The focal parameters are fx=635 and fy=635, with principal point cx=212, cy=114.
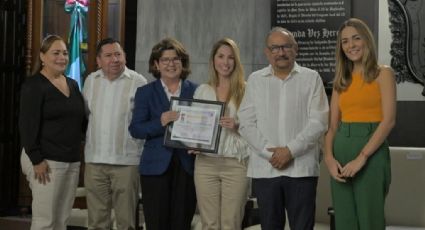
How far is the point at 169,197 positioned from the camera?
3.55m

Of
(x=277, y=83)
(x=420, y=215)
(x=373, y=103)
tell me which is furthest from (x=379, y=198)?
(x=420, y=215)

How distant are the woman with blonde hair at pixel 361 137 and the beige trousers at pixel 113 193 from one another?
1.30 metres

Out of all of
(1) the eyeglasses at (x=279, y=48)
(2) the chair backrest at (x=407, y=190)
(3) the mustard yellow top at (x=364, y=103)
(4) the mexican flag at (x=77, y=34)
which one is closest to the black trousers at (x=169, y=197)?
(1) the eyeglasses at (x=279, y=48)

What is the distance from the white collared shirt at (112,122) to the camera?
3787 millimetres

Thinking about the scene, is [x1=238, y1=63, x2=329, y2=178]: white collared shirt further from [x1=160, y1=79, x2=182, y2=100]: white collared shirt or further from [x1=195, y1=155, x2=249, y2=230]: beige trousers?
[x1=160, y1=79, x2=182, y2=100]: white collared shirt

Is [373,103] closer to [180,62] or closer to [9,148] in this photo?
[180,62]

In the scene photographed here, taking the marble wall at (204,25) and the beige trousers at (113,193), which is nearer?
the beige trousers at (113,193)

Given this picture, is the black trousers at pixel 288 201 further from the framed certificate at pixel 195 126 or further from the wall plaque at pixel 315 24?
the wall plaque at pixel 315 24

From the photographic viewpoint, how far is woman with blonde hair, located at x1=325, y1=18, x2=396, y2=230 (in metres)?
2.91

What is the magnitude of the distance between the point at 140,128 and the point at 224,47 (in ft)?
2.15

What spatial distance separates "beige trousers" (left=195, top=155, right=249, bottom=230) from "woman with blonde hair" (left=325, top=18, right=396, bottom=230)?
22.9 inches

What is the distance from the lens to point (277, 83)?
129 inches

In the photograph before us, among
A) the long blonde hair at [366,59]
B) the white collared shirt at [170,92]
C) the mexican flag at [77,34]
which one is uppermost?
the mexican flag at [77,34]

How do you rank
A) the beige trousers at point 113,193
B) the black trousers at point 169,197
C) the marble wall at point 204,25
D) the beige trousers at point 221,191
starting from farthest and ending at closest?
the marble wall at point 204,25, the beige trousers at point 113,193, the black trousers at point 169,197, the beige trousers at point 221,191
